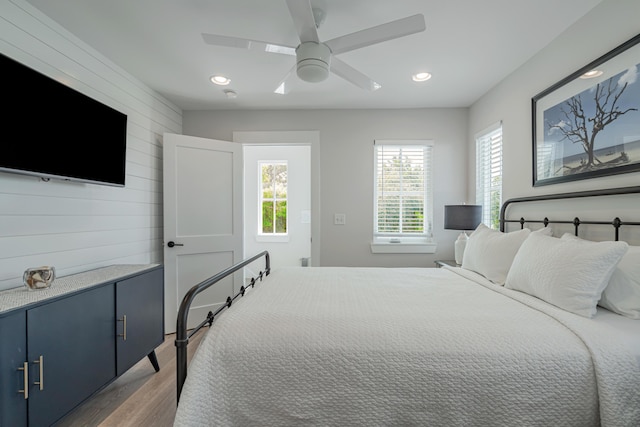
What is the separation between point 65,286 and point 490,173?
3.54 meters

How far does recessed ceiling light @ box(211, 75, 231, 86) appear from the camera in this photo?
8.25 ft

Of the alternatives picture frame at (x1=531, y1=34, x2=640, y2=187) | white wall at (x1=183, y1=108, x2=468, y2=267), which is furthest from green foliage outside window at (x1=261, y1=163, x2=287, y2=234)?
picture frame at (x1=531, y1=34, x2=640, y2=187)

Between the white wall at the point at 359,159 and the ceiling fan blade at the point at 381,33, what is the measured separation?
1.69 m

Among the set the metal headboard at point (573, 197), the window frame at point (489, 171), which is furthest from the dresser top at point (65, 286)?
the window frame at point (489, 171)

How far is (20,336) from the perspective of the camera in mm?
1222

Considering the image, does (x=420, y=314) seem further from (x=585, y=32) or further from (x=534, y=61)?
(x=534, y=61)

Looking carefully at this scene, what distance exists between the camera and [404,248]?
3.21m

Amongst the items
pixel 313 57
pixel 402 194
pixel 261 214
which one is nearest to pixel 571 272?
pixel 313 57

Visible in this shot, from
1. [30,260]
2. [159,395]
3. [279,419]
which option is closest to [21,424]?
[159,395]

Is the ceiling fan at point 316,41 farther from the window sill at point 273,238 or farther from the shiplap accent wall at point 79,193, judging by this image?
the window sill at point 273,238

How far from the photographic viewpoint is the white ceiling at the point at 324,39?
1.65 meters

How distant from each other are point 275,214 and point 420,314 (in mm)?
3819

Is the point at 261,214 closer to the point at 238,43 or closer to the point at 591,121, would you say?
the point at 238,43

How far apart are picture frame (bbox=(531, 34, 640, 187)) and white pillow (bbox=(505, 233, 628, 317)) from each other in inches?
22.1
